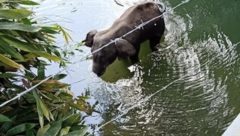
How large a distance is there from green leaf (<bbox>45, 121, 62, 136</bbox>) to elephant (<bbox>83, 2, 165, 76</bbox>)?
180 cm

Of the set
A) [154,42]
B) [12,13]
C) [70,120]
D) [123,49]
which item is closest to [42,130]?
[70,120]

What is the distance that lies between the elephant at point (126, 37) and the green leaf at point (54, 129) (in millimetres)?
1796

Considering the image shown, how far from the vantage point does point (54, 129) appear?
195cm

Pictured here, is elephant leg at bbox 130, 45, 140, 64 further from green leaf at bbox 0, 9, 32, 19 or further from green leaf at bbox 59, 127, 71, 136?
green leaf at bbox 0, 9, 32, 19

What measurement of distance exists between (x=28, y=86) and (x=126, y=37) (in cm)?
219

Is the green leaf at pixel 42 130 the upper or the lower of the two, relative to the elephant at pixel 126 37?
lower

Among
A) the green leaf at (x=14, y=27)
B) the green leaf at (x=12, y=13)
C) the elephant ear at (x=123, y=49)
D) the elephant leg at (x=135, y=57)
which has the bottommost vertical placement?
the elephant leg at (x=135, y=57)

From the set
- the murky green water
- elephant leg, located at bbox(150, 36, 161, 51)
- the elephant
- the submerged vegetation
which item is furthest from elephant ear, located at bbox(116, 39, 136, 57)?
the submerged vegetation

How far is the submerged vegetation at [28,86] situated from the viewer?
1.84 metres

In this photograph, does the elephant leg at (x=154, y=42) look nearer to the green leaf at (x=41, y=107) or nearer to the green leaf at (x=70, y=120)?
the green leaf at (x=70, y=120)

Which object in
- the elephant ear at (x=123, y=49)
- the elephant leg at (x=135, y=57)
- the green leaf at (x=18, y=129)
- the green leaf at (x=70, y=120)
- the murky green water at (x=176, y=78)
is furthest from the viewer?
the elephant leg at (x=135, y=57)

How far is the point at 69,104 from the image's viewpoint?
7.20ft


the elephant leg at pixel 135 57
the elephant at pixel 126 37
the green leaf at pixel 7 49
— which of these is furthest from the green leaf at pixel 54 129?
the elephant leg at pixel 135 57

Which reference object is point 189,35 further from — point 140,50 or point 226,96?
point 226,96
